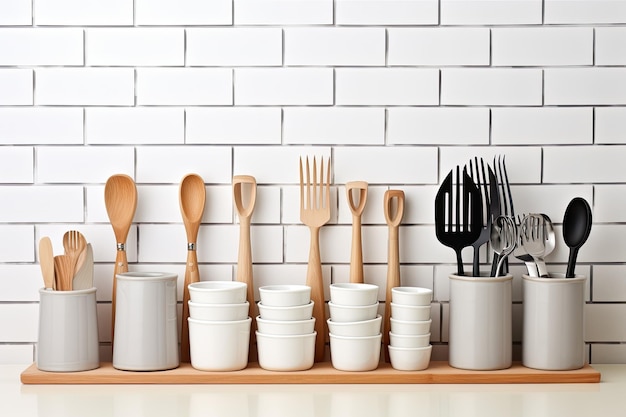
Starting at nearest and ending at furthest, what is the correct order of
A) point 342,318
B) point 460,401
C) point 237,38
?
point 460,401, point 342,318, point 237,38

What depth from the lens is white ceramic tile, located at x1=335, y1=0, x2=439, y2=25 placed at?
1.50 meters

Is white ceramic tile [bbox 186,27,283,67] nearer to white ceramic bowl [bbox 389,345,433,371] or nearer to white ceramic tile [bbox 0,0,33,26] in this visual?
white ceramic tile [bbox 0,0,33,26]

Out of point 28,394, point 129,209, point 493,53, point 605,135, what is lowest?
point 28,394

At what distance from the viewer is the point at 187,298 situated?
1.46 metres

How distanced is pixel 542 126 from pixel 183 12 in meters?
0.74

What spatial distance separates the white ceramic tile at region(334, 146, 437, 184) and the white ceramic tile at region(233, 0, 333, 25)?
26cm

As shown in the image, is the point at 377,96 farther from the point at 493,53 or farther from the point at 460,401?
the point at 460,401

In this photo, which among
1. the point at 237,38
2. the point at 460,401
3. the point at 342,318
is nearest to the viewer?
the point at 460,401

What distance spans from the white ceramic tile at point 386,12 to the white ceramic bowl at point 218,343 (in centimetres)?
62

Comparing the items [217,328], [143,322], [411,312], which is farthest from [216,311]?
[411,312]

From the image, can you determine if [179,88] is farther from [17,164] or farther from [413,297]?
[413,297]

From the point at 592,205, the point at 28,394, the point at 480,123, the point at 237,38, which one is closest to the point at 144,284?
the point at 28,394

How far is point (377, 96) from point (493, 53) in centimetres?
24

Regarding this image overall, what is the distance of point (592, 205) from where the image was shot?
1511 mm
